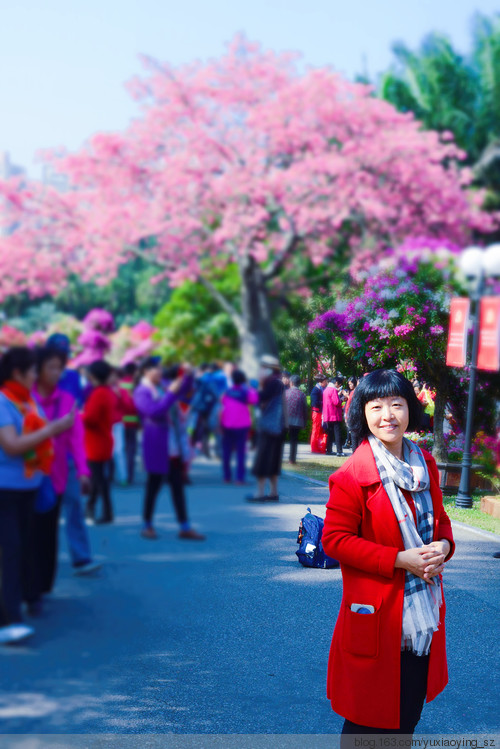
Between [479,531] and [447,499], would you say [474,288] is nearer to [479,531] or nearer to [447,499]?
[447,499]

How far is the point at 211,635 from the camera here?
8.63 feet

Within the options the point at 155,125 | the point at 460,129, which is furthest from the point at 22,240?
the point at 460,129

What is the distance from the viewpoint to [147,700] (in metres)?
2.61

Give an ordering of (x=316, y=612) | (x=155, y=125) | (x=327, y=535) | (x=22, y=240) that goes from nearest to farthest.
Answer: (x=22, y=240)
(x=327, y=535)
(x=155, y=125)
(x=316, y=612)

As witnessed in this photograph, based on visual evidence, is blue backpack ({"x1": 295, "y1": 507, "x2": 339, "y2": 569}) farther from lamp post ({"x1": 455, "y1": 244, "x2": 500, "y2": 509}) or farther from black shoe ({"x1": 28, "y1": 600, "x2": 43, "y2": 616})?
black shoe ({"x1": 28, "y1": 600, "x2": 43, "y2": 616})

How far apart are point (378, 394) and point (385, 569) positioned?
1.52 ft

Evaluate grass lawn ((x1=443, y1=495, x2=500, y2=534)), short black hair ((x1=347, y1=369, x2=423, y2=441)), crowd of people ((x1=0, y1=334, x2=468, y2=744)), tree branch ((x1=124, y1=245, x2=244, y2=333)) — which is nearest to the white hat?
crowd of people ((x1=0, y1=334, x2=468, y2=744))

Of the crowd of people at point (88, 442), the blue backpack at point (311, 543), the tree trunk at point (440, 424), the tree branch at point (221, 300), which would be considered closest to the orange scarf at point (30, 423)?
the crowd of people at point (88, 442)

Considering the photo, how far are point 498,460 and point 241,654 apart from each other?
1137 mm

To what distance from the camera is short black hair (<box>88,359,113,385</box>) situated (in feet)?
5.58

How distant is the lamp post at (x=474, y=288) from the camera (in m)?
2.30

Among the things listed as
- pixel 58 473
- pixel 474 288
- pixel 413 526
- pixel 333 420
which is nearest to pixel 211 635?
pixel 333 420

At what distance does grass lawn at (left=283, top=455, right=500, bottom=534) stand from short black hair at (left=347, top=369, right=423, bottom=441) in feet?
1.40

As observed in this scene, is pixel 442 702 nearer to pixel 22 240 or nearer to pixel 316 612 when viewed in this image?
pixel 316 612
